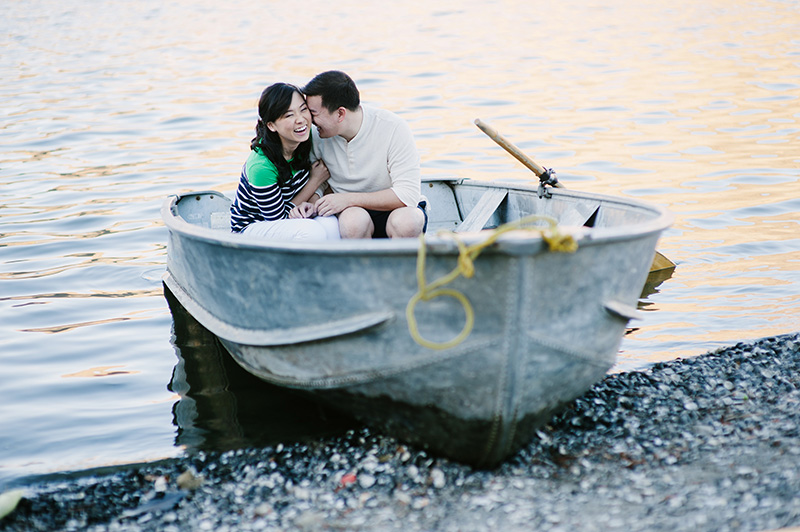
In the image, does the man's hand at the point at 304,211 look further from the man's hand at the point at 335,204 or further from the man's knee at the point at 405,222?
the man's knee at the point at 405,222

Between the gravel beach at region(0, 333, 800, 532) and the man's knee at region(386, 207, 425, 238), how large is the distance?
1279 mm

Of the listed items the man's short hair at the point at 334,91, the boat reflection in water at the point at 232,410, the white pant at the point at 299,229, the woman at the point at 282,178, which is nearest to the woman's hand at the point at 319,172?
the woman at the point at 282,178

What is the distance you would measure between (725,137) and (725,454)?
9.98 meters

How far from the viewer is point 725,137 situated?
12.8 meters

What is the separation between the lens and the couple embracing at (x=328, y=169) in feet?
15.6

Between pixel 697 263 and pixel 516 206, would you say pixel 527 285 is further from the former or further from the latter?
pixel 697 263

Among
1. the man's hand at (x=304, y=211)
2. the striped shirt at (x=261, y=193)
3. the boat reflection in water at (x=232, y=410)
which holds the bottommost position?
the boat reflection in water at (x=232, y=410)

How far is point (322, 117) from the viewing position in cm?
480

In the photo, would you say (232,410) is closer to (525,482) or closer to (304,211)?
(304,211)

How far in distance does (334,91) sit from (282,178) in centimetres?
65

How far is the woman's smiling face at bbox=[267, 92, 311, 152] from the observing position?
472 centimetres

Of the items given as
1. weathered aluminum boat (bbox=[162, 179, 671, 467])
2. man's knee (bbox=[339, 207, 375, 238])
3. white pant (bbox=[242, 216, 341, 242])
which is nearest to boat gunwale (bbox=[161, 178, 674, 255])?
weathered aluminum boat (bbox=[162, 179, 671, 467])

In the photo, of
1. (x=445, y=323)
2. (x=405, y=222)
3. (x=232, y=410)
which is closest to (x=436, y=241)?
(x=445, y=323)

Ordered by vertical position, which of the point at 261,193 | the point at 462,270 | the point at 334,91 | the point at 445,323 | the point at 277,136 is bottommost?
the point at 445,323
